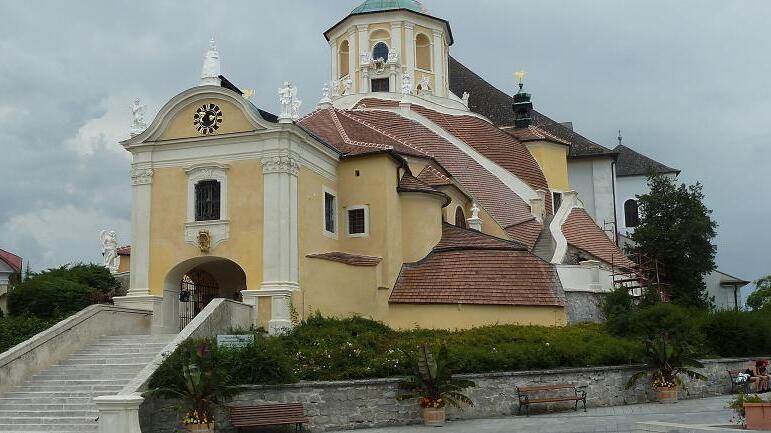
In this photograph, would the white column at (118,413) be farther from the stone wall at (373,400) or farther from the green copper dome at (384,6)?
the green copper dome at (384,6)

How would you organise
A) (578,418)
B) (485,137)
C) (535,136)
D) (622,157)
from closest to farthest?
(578,418) < (485,137) < (535,136) < (622,157)

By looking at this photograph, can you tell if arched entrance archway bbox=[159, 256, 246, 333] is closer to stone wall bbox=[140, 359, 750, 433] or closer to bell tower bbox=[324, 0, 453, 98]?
stone wall bbox=[140, 359, 750, 433]

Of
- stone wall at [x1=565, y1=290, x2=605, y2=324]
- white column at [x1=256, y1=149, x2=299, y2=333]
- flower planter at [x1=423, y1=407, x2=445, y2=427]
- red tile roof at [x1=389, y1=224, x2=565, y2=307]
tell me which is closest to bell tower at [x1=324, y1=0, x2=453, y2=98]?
red tile roof at [x1=389, y1=224, x2=565, y2=307]

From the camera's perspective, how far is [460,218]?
35625mm

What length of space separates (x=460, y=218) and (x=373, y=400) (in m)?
15.2

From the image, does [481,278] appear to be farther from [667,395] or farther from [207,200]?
[207,200]

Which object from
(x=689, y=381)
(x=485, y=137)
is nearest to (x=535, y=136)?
(x=485, y=137)

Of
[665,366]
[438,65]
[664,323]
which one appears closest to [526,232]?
[664,323]

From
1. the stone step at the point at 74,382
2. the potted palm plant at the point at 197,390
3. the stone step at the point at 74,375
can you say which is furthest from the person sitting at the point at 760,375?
the stone step at the point at 74,382

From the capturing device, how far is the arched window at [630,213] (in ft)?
203

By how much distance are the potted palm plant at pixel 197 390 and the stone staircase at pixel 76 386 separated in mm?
1881

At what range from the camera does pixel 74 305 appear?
28375 mm

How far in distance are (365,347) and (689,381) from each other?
1000cm

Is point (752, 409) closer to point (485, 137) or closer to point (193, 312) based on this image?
point (193, 312)
